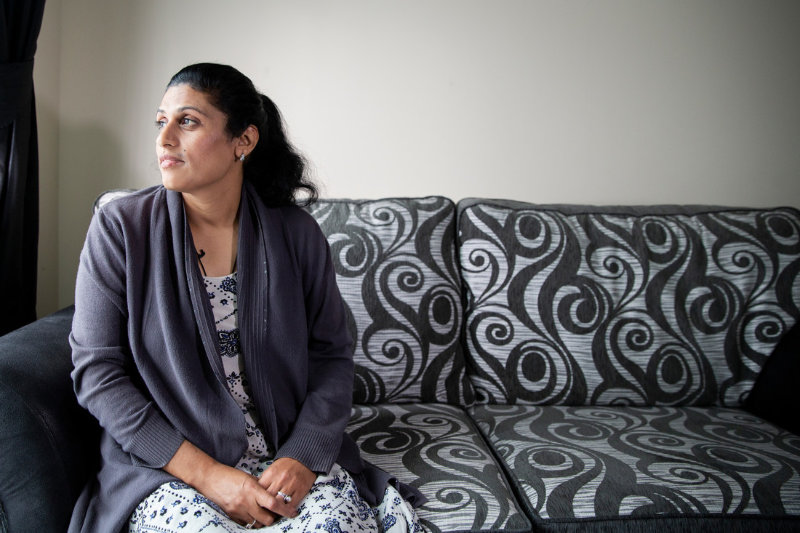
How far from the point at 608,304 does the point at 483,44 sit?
98cm

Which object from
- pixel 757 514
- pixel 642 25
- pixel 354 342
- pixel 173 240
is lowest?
pixel 757 514

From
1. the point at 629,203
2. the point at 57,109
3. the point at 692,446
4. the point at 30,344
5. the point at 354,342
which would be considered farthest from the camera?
the point at 629,203

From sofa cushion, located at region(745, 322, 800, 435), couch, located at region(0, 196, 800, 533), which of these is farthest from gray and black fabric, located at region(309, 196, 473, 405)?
sofa cushion, located at region(745, 322, 800, 435)

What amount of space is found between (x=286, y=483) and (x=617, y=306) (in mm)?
1070

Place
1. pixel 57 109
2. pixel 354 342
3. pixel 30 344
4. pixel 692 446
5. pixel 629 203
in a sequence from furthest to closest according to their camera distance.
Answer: pixel 629 203 < pixel 57 109 < pixel 354 342 < pixel 692 446 < pixel 30 344

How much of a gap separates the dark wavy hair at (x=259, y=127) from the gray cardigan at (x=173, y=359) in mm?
99

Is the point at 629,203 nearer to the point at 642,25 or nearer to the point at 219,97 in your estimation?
the point at 642,25

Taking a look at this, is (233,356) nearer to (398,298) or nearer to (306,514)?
(306,514)

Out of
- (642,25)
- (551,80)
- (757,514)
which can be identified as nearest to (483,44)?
(551,80)

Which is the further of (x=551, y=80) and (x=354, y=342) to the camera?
(x=551, y=80)

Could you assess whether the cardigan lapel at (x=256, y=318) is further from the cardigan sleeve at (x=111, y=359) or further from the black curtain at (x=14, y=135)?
the black curtain at (x=14, y=135)

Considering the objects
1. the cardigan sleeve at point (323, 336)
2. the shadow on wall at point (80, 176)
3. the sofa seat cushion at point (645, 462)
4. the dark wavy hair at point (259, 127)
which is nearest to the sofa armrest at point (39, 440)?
the cardigan sleeve at point (323, 336)

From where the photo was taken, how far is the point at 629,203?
2168 mm

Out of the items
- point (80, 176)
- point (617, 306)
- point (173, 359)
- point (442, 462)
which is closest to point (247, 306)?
point (173, 359)
